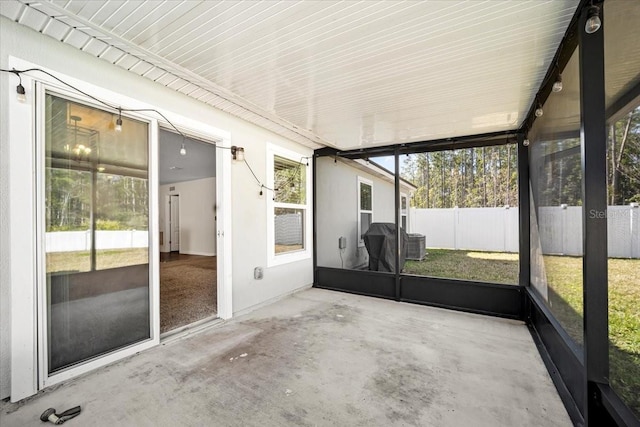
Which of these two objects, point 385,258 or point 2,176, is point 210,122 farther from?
point 385,258

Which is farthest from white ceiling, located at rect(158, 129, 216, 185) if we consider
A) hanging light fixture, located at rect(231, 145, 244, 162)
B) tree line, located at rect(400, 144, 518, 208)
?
tree line, located at rect(400, 144, 518, 208)

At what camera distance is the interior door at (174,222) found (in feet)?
31.2

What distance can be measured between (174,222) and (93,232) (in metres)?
7.88

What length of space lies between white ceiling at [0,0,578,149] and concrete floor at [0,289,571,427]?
2645mm

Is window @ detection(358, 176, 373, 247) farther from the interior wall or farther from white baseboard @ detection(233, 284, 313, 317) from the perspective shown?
the interior wall

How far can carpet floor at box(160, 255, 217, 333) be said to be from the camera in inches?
135

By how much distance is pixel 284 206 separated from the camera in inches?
182

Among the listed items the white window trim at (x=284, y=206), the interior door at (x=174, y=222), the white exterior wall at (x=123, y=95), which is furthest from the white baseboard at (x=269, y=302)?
the interior door at (x=174, y=222)

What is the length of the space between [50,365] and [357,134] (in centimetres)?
424

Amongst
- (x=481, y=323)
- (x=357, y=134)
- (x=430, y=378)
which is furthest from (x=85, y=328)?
(x=481, y=323)

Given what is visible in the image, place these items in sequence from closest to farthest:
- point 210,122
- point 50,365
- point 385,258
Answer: point 50,365
point 210,122
point 385,258

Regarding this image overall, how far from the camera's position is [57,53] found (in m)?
2.09

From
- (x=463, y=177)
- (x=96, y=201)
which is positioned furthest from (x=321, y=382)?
(x=463, y=177)

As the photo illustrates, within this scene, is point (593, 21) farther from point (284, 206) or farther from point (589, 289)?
point (284, 206)
